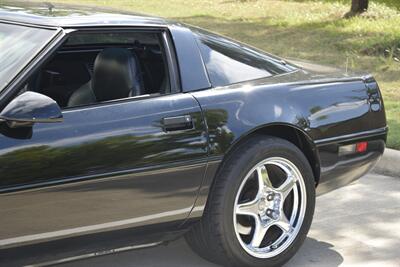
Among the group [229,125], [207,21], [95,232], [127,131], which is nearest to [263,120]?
[229,125]

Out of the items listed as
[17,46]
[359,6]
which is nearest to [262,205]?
[17,46]

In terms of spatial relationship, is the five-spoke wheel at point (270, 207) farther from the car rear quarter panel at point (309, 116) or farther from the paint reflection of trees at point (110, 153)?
the paint reflection of trees at point (110, 153)

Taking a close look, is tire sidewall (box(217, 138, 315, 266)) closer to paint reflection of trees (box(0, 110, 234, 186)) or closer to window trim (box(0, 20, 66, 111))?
paint reflection of trees (box(0, 110, 234, 186))

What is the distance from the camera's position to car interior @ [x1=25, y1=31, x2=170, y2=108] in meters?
4.07

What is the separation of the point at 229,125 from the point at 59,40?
0.99 metres

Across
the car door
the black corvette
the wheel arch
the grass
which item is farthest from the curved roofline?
the grass

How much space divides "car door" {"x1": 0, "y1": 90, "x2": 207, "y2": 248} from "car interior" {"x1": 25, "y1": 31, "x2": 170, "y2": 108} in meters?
0.24

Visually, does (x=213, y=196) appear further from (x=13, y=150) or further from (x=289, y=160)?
(x=13, y=150)

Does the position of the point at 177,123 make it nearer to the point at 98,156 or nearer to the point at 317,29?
the point at 98,156

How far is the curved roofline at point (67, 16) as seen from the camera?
12.7 ft

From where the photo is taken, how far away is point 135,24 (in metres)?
4.09

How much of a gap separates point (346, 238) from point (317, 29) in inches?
354

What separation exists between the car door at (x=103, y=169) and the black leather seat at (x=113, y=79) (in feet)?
0.69

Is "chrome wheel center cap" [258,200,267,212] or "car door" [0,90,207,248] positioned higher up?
"car door" [0,90,207,248]
